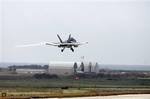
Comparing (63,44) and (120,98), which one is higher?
(63,44)

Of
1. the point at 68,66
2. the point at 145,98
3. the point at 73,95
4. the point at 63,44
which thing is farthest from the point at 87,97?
the point at 68,66

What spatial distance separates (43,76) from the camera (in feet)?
434

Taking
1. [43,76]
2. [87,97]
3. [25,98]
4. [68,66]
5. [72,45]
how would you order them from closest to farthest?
[25,98] < [87,97] < [72,45] < [43,76] < [68,66]

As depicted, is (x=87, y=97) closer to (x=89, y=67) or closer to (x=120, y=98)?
(x=120, y=98)

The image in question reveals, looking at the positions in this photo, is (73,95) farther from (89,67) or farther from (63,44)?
(89,67)

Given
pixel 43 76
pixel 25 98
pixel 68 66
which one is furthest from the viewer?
pixel 68 66

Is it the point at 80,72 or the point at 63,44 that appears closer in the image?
the point at 63,44

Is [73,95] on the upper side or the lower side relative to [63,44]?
lower

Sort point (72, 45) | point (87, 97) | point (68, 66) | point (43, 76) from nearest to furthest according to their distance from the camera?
point (87, 97) → point (72, 45) → point (43, 76) → point (68, 66)

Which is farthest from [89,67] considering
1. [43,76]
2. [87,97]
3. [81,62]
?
[87,97]

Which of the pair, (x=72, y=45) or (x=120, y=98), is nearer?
(x=120, y=98)

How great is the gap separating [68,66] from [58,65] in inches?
194

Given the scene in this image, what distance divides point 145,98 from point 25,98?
15.1m

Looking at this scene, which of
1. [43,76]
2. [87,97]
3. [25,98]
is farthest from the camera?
[43,76]
